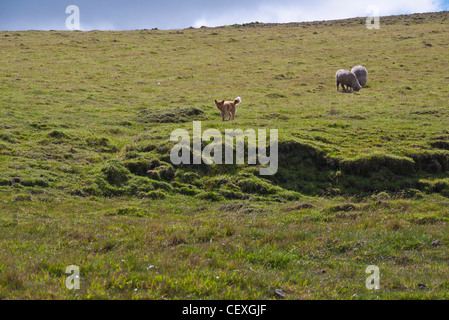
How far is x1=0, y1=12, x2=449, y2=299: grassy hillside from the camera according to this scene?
751 centimetres

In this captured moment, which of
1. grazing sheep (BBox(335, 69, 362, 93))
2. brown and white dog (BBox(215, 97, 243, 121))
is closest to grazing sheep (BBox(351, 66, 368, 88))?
grazing sheep (BBox(335, 69, 362, 93))

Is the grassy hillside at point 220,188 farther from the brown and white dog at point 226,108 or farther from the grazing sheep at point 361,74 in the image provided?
the grazing sheep at point 361,74

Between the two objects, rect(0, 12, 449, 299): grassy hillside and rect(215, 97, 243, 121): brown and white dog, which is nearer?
rect(0, 12, 449, 299): grassy hillside

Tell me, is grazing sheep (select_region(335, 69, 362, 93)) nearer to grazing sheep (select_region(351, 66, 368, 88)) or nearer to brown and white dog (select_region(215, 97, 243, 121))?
grazing sheep (select_region(351, 66, 368, 88))

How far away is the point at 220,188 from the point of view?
675 inches

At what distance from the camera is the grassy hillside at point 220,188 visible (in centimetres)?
751

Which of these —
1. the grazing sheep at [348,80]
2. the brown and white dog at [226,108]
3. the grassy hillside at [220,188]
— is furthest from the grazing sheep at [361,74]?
the brown and white dog at [226,108]

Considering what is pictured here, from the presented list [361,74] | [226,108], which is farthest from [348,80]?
[226,108]

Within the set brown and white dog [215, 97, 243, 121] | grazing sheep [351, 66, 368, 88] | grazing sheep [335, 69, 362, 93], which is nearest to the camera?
brown and white dog [215, 97, 243, 121]

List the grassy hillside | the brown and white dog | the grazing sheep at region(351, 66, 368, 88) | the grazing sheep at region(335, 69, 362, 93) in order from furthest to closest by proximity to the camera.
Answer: the grazing sheep at region(351, 66, 368, 88) < the grazing sheep at region(335, 69, 362, 93) < the brown and white dog < the grassy hillside

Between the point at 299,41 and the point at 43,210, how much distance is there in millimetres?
56681

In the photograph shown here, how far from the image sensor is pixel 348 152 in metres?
19.7

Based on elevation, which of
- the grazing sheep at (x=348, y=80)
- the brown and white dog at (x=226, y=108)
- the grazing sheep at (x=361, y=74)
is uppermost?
the grazing sheep at (x=361, y=74)

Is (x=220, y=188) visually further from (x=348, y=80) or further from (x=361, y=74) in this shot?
(x=361, y=74)
